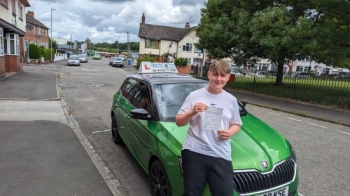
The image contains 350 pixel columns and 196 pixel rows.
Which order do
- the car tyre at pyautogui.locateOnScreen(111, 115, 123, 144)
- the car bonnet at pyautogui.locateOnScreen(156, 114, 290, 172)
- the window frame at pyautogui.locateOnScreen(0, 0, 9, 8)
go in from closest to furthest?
the car bonnet at pyautogui.locateOnScreen(156, 114, 290, 172), the car tyre at pyautogui.locateOnScreen(111, 115, 123, 144), the window frame at pyautogui.locateOnScreen(0, 0, 9, 8)

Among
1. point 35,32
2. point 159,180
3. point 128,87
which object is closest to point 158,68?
point 128,87

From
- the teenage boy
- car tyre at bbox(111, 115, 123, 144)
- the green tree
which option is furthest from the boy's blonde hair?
the green tree

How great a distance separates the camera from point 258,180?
2373mm

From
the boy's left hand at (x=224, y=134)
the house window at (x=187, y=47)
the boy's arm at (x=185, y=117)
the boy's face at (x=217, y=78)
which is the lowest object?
the boy's left hand at (x=224, y=134)

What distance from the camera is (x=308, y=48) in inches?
403

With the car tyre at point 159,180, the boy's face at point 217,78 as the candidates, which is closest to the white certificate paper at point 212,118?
the boy's face at point 217,78

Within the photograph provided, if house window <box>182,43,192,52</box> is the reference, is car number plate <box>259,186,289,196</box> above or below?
below

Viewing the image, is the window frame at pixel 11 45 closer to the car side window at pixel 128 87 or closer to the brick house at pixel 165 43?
the car side window at pixel 128 87

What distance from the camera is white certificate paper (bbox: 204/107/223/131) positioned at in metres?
1.96

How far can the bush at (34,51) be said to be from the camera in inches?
1297

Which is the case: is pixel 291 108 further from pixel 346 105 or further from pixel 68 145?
pixel 68 145

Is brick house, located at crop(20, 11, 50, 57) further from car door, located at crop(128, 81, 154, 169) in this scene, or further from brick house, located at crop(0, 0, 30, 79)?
car door, located at crop(128, 81, 154, 169)

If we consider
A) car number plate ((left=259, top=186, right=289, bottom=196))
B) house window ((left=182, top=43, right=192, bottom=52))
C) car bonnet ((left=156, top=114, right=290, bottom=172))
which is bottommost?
car number plate ((left=259, top=186, right=289, bottom=196))

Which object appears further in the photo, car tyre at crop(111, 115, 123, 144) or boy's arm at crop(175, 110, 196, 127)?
car tyre at crop(111, 115, 123, 144)
